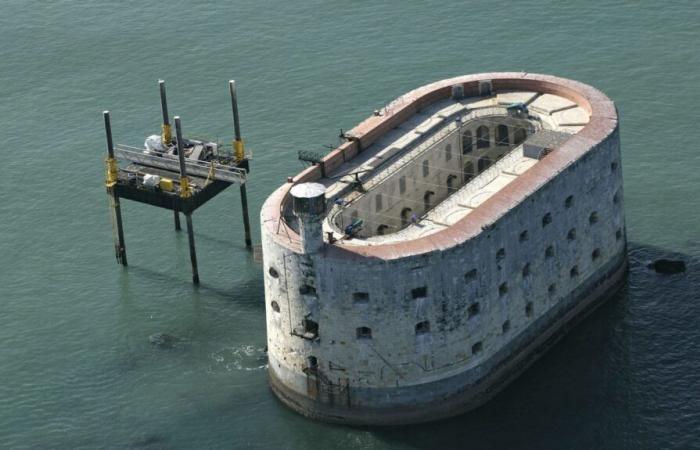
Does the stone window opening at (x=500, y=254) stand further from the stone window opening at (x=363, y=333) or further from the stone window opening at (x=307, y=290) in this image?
the stone window opening at (x=307, y=290)

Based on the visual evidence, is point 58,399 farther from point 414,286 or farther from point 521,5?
point 521,5

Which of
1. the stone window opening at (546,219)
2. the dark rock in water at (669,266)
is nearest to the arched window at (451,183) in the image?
the stone window opening at (546,219)

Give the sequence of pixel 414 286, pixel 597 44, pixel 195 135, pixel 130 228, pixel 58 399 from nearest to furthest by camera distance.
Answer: pixel 414 286
pixel 58 399
pixel 130 228
pixel 195 135
pixel 597 44

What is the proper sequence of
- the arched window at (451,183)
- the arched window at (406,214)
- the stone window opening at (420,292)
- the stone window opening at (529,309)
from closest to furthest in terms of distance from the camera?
1. the stone window opening at (420,292)
2. the stone window opening at (529,309)
3. the arched window at (406,214)
4. the arched window at (451,183)

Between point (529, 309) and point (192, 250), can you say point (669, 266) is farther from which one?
point (192, 250)

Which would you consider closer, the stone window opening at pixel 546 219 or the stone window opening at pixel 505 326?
the stone window opening at pixel 505 326

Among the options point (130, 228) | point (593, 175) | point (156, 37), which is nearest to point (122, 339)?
point (130, 228)

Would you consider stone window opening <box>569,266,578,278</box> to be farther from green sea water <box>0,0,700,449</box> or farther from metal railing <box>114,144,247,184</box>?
metal railing <box>114,144,247,184</box>

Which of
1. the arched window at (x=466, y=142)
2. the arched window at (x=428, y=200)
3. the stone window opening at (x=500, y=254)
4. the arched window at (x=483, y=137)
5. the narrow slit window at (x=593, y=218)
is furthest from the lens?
the arched window at (x=483, y=137)
